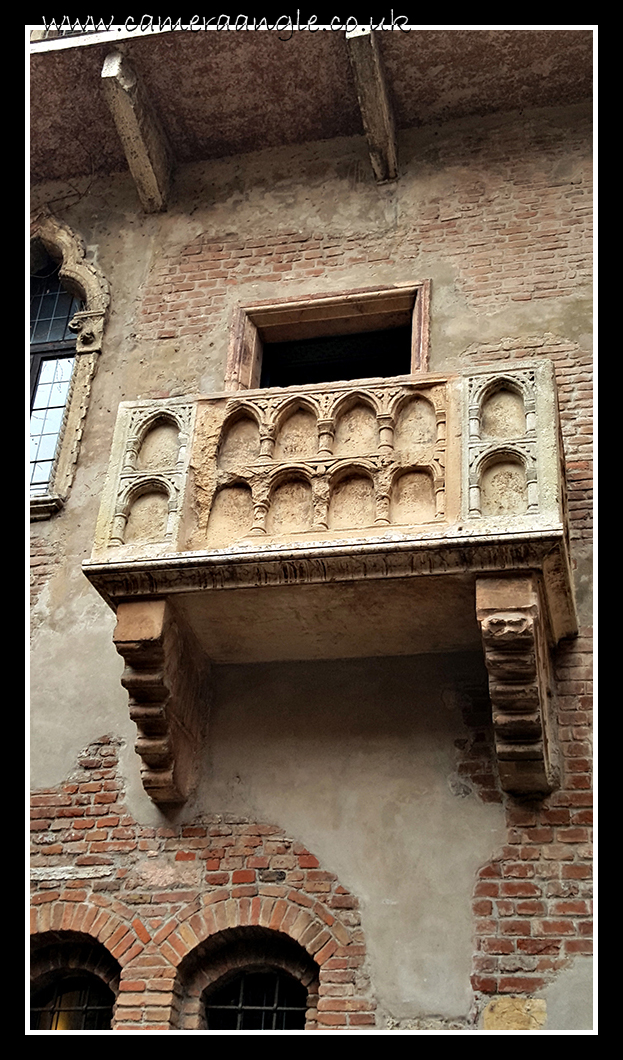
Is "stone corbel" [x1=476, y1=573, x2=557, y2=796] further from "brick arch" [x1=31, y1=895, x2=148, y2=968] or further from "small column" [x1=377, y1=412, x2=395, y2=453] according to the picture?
"brick arch" [x1=31, y1=895, x2=148, y2=968]

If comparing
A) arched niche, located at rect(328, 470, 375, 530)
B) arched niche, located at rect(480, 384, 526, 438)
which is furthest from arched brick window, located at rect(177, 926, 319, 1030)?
arched niche, located at rect(480, 384, 526, 438)

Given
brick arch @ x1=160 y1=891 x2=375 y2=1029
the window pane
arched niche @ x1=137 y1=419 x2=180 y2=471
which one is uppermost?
the window pane

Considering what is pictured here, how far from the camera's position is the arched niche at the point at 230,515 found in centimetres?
562

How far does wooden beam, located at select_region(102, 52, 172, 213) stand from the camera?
26.4 feet

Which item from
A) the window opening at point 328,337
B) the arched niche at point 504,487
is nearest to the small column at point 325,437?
the arched niche at point 504,487

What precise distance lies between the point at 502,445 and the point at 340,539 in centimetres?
97

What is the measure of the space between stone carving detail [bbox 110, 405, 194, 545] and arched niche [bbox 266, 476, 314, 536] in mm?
504

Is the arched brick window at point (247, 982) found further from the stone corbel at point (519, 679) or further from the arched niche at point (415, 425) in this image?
the arched niche at point (415, 425)

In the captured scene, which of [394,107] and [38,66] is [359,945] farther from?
[38,66]

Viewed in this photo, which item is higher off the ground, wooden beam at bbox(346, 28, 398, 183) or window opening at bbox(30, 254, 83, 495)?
wooden beam at bbox(346, 28, 398, 183)

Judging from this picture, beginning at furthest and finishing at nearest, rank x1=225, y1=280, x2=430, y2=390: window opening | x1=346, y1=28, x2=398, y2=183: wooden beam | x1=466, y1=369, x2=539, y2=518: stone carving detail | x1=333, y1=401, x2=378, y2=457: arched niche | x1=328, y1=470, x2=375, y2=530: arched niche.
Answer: x1=346, y1=28, x2=398, y2=183: wooden beam
x1=225, y1=280, x2=430, y2=390: window opening
x1=333, y1=401, x2=378, y2=457: arched niche
x1=328, y1=470, x2=375, y2=530: arched niche
x1=466, y1=369, x2=539, y2=518: stone carving detail

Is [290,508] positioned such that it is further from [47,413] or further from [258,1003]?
[47,413]

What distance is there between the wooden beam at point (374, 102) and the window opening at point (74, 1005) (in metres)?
5.94

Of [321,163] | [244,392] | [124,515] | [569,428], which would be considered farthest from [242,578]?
[321,163]
